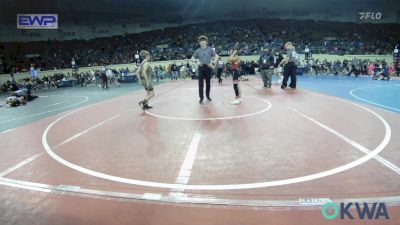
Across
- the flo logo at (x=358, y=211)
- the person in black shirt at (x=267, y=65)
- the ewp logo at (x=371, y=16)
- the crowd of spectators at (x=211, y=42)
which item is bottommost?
the flo logo at (x=358, y=211)

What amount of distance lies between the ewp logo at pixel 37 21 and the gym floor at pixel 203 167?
24.2 metres

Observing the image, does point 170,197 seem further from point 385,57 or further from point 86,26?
point 86,26

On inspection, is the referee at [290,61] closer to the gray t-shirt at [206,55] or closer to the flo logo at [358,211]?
the gray t-shirt at [206,55]

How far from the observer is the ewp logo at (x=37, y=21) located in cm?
2878

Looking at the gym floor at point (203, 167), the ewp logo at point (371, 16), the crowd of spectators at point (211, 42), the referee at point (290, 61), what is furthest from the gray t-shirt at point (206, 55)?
the ewp logo at point (371, 16)

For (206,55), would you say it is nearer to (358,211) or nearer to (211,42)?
(358,211)

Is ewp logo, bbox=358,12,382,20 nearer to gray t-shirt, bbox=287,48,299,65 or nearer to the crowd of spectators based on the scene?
the crowd of spectators

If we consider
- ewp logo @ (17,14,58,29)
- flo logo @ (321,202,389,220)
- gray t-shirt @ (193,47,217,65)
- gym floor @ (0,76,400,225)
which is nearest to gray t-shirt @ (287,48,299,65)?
gray t-shirt @ (193,47,217,65)

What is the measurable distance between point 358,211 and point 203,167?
2353 millimetres

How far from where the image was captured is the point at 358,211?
3549 mm

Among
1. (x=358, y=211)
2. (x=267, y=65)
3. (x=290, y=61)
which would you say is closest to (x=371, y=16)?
(x=290, y=61)

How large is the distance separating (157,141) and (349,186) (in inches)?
151

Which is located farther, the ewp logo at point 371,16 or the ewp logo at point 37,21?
the ewp logo at point 371,16

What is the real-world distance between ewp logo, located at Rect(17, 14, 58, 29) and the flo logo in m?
31.2
